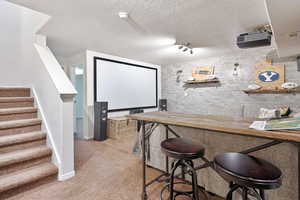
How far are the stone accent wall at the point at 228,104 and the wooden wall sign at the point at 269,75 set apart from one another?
117 millimetres

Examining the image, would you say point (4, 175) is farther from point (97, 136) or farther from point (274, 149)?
point (274, 149)

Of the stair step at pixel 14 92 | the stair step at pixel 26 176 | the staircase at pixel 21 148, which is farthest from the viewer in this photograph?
the stair step at pixel 14 92

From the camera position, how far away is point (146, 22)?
2.30 metres

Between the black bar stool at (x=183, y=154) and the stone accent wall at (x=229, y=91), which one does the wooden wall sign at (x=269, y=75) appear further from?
the black bar stool at (x=183, y=154)

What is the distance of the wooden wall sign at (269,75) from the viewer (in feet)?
11.6

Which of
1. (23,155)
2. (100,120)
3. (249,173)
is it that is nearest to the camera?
(249,173)

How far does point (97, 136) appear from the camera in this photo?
3586 millimetres

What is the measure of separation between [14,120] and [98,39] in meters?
1.99

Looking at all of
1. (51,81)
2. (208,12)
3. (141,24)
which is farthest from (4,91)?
(208,12)

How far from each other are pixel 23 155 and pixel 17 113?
825mm

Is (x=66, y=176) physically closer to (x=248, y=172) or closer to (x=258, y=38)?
(x=248, y=172)

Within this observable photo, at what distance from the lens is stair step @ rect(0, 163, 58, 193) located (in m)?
1.61

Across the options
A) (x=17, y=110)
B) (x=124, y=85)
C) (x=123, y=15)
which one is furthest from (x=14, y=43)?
(x=123, y=15)

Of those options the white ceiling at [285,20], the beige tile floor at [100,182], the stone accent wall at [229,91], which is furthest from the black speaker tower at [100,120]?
the white ceiling at [285,20]
